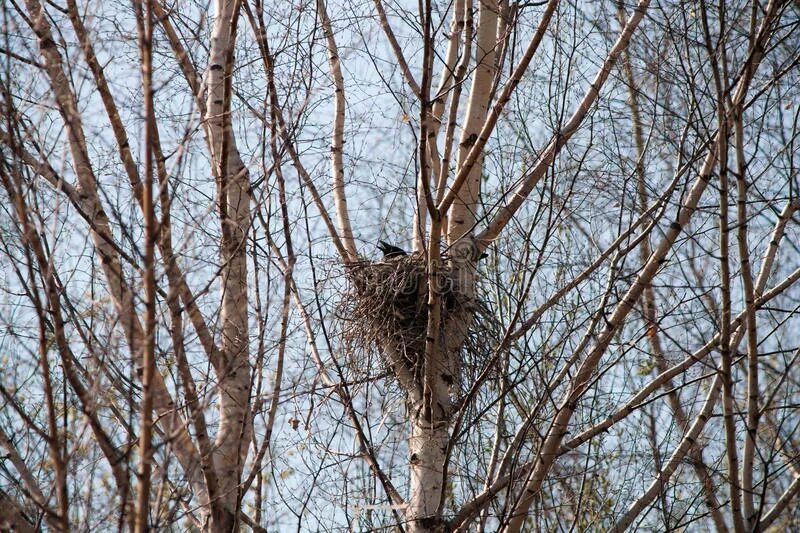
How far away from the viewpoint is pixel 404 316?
421 centimetres

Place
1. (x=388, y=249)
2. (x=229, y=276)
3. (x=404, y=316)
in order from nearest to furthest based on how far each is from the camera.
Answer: (x=229, y=276) → (x=404, y=316) → (x=388, y=249)

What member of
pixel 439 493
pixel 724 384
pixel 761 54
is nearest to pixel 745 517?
pixel 724 384

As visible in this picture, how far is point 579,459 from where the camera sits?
4.86 metres

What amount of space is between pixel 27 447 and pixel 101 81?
140cm

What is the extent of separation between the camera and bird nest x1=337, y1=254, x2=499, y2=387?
4094 millimetres

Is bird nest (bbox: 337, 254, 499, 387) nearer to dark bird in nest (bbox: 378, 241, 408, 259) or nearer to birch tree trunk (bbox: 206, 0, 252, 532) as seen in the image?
dark bird in nest (bbox: 378, 241, 408, 259)

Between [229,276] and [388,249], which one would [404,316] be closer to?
[388,249]

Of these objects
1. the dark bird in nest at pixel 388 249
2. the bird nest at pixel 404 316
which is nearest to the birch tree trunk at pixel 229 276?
the bird nest at pixel 404 316

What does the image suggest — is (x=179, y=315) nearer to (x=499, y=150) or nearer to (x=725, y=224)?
(x=725, y=224)

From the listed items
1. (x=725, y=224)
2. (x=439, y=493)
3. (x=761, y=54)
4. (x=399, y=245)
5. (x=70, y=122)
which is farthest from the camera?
(x=399, y=245)

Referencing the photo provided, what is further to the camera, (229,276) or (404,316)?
(404,316)

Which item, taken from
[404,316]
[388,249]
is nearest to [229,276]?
[404,316]

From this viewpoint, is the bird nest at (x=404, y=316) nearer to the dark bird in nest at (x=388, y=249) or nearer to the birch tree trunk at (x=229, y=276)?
the dark bird in nest at (x=388, y=249)

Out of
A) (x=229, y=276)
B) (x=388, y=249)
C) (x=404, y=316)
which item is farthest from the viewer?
(x=388, y=249)
